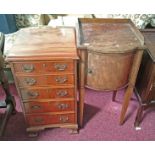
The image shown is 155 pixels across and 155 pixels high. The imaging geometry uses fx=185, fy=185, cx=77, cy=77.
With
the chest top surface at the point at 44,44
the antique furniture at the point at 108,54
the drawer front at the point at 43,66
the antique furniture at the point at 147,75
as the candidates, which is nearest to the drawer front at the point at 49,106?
the antique furniture at the point at 108,54

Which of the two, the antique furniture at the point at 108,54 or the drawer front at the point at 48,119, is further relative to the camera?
the drawer front at the point at 48,119

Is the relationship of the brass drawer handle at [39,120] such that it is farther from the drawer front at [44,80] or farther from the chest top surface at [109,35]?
the chest top surface at [109,35]

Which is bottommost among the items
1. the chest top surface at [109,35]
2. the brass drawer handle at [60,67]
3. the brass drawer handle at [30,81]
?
the brass drawer handle at [30,81]

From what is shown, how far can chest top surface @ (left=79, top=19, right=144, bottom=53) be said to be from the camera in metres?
1.12

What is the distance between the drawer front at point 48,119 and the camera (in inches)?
57.0

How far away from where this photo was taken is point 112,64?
3.83ft

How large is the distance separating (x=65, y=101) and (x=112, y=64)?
1.49ft

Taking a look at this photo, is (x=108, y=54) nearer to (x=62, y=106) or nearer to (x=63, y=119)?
(x=62, y=106)

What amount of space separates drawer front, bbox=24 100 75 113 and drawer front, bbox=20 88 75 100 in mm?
61

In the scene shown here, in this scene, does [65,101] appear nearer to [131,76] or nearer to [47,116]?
[47,116]

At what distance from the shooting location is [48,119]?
4.87 ft

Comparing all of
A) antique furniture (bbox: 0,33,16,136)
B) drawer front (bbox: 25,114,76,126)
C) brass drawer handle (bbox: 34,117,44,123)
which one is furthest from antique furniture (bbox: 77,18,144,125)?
antique furniture (bbox: 0,33,16,136)

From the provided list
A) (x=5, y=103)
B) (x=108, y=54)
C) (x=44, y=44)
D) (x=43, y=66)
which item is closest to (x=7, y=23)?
(x=5, y=103)
